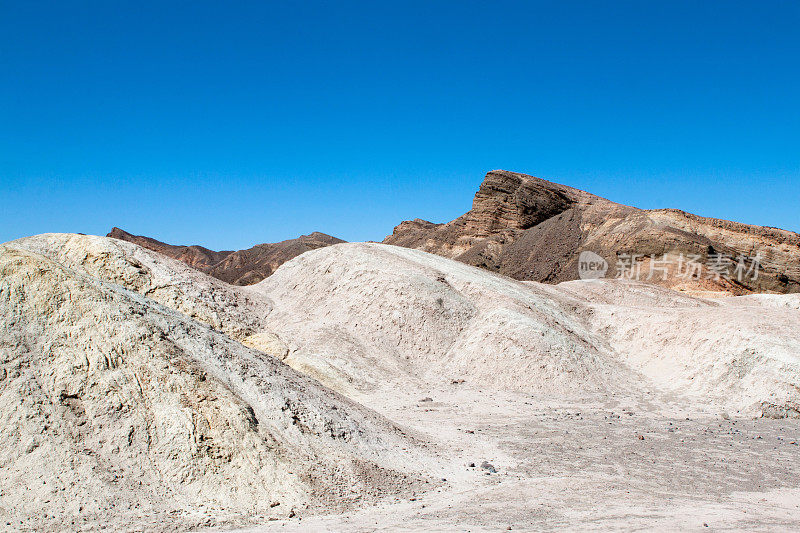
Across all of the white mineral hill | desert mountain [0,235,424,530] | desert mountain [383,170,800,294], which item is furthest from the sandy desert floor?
desert mountain [383,170,800,294]

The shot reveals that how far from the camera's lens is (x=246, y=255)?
79.9m

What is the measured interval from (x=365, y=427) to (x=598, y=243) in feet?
118

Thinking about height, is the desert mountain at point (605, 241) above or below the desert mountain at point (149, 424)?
above

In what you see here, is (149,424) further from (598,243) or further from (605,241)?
(598,243)

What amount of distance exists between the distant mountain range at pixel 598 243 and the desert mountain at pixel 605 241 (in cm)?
7

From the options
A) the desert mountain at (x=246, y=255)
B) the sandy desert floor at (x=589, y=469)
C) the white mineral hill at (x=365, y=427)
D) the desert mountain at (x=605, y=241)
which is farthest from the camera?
the desert mountain at (x=246, y=255)

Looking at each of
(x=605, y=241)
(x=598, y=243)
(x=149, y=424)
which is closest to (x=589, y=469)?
(x=149, y=424)

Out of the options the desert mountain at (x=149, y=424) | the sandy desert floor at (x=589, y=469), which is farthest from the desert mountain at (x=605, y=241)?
the desert mountain at (x=149, y=424)

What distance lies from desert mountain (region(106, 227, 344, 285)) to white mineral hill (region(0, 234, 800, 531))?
4822 cm

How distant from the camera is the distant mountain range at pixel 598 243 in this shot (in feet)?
113

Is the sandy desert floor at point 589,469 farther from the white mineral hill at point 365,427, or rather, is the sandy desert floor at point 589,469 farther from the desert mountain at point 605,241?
the desert mountain at point 605,241

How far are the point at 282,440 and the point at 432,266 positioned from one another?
15497 mm

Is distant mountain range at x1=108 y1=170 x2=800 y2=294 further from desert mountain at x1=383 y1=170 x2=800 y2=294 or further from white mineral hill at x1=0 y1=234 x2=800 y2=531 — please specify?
white mineral hill at x1=0 y1=234 x2=800 y2=531

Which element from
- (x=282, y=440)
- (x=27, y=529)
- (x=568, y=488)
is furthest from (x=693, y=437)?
(x=27, y=529)
